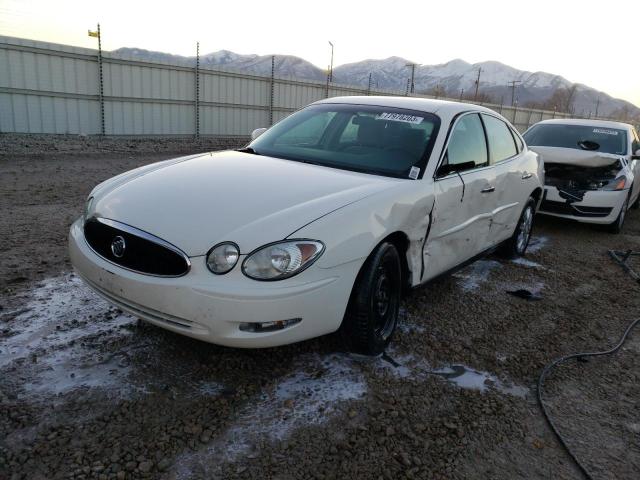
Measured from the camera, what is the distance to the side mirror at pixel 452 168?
3666 mm

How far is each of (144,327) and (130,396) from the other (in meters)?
0.80

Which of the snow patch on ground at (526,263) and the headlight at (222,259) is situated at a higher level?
the headlight at (222,259)

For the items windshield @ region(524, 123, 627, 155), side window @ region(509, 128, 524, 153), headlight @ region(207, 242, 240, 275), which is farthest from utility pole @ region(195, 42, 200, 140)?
headlight @ region(207, 242, 240, 275)

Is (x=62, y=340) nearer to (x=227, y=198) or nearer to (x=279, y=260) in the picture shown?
(x=227, y=198)

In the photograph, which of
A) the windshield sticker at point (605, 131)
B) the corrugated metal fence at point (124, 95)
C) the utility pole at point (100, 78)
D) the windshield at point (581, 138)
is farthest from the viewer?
the utility pole at point (100, 78)

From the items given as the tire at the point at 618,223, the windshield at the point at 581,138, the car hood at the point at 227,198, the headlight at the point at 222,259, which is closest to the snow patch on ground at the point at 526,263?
the tire at the point at 618,223

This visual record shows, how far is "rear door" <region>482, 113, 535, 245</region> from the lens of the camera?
4.66 m

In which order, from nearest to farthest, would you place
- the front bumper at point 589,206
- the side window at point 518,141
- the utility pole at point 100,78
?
the side window at point 518,141 → the front bumper at point 589,206 → the utility pole at point 100,78

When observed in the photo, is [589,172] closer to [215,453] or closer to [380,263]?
[380,263]

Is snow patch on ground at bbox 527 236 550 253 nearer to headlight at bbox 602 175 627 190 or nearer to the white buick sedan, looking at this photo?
headlight at bbox 602 175 627 190

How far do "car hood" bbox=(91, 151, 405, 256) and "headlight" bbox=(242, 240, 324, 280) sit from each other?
0.05 meters

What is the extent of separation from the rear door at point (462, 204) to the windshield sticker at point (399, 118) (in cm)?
28

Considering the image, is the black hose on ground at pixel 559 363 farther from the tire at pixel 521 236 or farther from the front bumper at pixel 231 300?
the tire at pixel 521 236

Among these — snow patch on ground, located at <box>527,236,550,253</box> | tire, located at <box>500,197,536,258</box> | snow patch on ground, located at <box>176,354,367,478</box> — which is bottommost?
snow patch on ground, located at <box>527,236,550,253</box>
